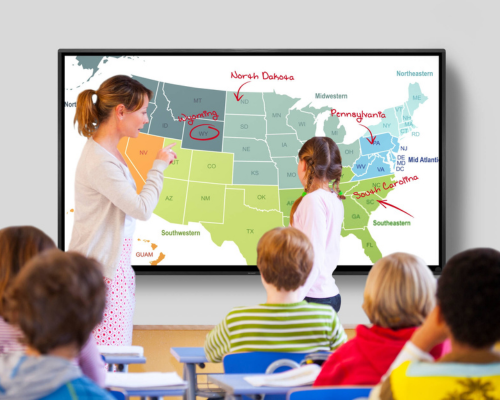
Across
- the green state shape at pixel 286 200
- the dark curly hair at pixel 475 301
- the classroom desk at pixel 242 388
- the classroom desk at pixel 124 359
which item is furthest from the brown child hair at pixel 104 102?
the dark curly hair at pixel 475 301

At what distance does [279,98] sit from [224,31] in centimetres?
59

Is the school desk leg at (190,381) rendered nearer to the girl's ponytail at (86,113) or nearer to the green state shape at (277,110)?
the girl's ponytail at (86,113)

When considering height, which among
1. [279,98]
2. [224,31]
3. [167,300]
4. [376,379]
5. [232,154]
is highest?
[224,31]

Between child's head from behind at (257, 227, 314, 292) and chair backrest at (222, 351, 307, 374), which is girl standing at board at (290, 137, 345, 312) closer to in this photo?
child's head from behind at (257, 227, 314, 292)

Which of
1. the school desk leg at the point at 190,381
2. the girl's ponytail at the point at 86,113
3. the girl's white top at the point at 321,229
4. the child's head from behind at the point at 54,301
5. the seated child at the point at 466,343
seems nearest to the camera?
the child's head from behind at the point at 54,301

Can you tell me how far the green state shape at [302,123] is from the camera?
3.87m

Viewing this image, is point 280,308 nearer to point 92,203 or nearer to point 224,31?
point 92,203

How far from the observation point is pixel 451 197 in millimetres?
3943

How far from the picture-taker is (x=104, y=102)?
2412mm

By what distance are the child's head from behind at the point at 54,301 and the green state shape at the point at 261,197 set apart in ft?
9.41

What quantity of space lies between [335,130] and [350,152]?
7.0 inches

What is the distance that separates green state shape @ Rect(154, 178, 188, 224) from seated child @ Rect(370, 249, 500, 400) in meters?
2.83

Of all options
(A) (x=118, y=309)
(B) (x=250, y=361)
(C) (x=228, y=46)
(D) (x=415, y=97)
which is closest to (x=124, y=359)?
(A) (x=118, y=309)

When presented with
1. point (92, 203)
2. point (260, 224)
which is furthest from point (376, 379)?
point (260, 224)
